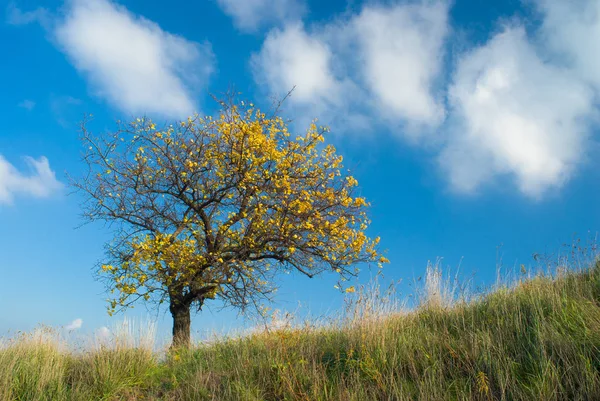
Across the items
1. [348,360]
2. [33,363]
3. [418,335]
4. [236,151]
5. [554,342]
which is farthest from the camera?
[236,151]

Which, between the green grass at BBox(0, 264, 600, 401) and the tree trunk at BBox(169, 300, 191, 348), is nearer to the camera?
the green grass at BBox(0, 264, 600, 401)

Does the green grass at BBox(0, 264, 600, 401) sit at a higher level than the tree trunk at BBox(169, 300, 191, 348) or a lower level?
lower

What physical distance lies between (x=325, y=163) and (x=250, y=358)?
328 inches

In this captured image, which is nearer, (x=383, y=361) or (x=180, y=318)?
(x=383, y=361)

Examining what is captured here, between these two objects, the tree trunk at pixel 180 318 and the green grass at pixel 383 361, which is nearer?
the green grass at pixel 383 361

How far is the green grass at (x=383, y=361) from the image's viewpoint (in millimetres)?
7105

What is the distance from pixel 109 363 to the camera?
1015cm

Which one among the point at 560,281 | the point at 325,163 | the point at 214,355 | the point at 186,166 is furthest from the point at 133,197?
the point at 560,281

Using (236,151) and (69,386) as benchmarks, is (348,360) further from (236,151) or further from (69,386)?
(236,151)

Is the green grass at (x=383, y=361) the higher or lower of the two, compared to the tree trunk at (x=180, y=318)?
lower

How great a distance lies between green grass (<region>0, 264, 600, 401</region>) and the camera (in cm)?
711

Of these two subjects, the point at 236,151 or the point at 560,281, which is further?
the point at 236,151

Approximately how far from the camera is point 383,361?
803cm

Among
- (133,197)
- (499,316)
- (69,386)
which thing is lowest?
(69,386)
